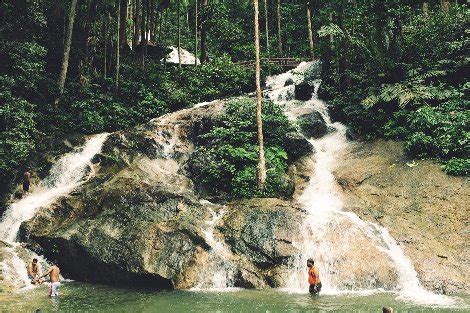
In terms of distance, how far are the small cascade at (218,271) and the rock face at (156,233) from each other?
34 millimetres

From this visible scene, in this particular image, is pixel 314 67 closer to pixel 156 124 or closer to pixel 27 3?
pixel 156 124

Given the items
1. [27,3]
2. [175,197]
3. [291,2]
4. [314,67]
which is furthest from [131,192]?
[291,2]

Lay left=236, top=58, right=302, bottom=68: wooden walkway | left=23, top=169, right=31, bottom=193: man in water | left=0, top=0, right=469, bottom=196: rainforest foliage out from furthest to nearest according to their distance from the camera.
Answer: left=236, top=58, right=302, bottom=68: wooden walkway < left=23, top=169, right=31, bottom=193: man in water < left=0, top=0, right=469, bottom=196: rainforest foliage

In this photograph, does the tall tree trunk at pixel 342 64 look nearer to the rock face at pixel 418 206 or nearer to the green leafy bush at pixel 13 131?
the rock face at pixel 418 206

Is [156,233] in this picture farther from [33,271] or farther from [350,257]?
[350,257]

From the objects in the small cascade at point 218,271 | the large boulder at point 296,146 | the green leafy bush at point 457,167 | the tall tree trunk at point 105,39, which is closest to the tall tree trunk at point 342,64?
the large boulder at point 296,146

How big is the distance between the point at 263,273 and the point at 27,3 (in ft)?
63.8

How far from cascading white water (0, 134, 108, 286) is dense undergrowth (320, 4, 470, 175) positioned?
12.5m

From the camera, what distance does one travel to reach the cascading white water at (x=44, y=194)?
43.9 feet

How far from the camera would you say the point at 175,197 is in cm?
1502

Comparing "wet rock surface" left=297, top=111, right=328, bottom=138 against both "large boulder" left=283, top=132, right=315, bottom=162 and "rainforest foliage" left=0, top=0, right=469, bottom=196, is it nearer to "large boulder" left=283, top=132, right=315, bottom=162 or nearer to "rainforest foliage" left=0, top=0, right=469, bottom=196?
"rainforest foliage" left=0, top=0, right=469, bottom=196

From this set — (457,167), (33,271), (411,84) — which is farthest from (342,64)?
(33,271)

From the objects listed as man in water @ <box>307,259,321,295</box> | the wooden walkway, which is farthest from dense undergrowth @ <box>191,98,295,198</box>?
the wooden walkway

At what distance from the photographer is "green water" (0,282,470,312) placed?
9.92 metres
